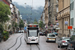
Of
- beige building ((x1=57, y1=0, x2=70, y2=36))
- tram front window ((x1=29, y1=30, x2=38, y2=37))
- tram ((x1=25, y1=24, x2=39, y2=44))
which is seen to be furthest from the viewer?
beige building ((x1=57, y1=0, x2=70, y2=36))

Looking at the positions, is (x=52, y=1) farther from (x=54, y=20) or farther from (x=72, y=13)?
(x=72, y=13)

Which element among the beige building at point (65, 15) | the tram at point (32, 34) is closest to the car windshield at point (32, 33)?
the tram at point (32, 34)

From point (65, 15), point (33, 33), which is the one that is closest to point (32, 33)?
point (33, 33)

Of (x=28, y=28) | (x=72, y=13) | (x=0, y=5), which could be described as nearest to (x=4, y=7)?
(x=0, y=5)

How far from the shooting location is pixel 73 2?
3719cm

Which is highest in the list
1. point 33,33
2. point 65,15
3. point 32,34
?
point 65,15

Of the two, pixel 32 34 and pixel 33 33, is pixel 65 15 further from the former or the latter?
pixel 32 34

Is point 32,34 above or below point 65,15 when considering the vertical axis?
below

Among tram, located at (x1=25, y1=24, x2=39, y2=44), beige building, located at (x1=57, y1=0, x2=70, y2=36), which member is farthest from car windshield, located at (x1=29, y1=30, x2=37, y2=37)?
beige building, located at (x1=57, y1=0, x2=70, y2=36)

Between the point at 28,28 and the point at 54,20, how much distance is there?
50.4 meters

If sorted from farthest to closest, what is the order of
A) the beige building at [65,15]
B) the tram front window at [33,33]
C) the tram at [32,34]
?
the beige building at [65,15] < the tram front window at [33,33] < the tram at [32,34]

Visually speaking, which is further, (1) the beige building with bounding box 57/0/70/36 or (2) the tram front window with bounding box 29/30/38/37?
(1) the beige building with bounding box 57/0/70/36

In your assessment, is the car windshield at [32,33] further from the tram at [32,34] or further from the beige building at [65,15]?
the beige building at [65,15]

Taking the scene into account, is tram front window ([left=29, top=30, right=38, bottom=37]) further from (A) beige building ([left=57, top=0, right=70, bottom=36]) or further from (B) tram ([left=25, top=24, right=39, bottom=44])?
(A) beige building ([left=57, top=0, right=70, bottom=36])
